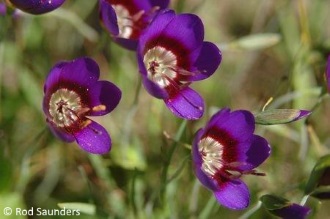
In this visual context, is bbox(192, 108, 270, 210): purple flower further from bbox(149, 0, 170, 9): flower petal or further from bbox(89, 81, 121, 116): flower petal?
bbox(149, 0, 170, 9): flower petal

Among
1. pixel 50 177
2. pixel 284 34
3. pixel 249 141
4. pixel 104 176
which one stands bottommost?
pixel 50 177

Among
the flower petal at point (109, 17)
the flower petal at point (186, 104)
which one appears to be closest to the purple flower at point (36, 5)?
the flower petal at point (109, 17)

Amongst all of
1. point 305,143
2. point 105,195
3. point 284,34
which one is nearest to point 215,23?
point 284,34

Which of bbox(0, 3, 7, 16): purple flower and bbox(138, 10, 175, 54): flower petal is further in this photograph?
bbox(0, 3, 7, 16): purple flower

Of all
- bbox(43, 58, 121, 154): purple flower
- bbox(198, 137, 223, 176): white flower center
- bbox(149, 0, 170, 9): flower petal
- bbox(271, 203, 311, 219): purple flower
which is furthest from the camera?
bbox(149, 0, 170, 9): flower petal

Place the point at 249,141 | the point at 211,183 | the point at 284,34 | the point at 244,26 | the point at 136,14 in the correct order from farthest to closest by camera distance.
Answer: the point at 244,26
the point at 284,34
the point at 136,14
the point at 249,141
the point at 211,183

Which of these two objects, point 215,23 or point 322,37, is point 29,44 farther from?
point 322,37

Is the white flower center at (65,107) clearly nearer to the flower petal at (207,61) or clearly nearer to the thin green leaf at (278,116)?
the flower petal at (207,61)

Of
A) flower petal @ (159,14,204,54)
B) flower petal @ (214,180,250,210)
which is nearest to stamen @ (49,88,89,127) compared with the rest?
flower petal @ (159,14,204,54)
